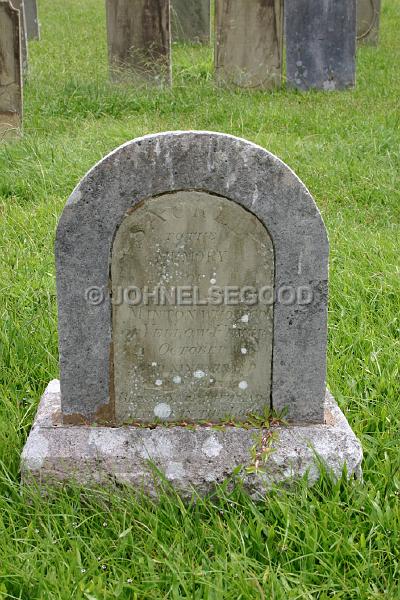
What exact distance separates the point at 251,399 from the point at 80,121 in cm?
456

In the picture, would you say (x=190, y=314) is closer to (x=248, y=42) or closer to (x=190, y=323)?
(x=190, y=323)

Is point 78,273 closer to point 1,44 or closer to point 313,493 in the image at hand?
point 313,493

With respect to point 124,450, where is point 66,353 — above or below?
above

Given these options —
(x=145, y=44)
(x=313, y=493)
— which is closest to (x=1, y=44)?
(x=145, y=44)

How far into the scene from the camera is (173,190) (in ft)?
8.22

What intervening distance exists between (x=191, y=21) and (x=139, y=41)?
3.13 metres

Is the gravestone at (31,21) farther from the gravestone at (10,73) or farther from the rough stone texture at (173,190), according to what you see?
the rough stone texture at (173,190)

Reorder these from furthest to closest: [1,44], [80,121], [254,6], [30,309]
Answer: [254,6], [80,121], [1,44], [30,309]

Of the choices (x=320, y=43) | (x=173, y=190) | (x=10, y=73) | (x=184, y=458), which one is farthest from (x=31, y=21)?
(x=184, y=458)

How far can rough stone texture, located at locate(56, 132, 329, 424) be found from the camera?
2.46 metres

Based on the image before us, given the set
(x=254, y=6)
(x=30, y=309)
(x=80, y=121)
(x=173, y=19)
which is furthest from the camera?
(x=173, y=19)

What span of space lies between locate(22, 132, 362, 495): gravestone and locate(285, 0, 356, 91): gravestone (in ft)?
19.2

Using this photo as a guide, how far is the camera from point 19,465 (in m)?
2.65

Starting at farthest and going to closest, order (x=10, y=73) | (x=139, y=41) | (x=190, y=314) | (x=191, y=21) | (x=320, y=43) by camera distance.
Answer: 1. (x=191, y=21)
2. (x=320, y=43)
3. (x=139, y=41)
4. (x=10, y=73)
5. (x=190, y=314)
